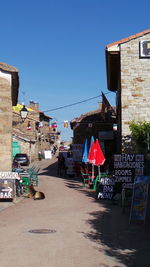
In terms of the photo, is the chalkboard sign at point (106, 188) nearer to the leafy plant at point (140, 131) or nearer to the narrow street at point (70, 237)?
the narrow street at point (70, 237)

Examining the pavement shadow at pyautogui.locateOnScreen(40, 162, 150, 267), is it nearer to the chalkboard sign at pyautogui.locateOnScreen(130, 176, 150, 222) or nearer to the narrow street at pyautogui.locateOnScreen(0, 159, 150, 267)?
the narrow street at pyautogui.locateOnScreen(0, 159, 150, 267)

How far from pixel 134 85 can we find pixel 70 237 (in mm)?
11201

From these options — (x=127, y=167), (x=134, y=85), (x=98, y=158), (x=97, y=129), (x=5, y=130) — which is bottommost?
(x=127, y=167)

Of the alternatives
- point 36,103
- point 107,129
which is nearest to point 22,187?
point 107,129

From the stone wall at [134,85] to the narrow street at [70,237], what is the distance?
5795 mm

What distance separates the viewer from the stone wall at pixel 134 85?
17.9 m

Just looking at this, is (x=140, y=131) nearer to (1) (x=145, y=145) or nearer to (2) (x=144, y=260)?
(1) (x=145, y=145)

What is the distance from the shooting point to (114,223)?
9.73m

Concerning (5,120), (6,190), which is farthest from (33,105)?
(6,190)

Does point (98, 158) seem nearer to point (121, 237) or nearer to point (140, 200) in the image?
point (140, 200)

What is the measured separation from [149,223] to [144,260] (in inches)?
135

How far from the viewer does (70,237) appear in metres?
7.93

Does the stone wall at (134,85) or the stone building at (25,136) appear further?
the stone building at (25,136)

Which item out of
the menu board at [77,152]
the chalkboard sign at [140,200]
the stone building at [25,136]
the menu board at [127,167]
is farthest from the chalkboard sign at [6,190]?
the stone building at [25,136]
